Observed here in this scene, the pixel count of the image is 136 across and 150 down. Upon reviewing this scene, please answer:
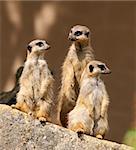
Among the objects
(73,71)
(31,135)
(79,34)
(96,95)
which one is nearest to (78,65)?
(73,71)

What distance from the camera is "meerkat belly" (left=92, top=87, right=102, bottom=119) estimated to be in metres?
7.08

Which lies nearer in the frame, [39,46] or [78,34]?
[39,46]

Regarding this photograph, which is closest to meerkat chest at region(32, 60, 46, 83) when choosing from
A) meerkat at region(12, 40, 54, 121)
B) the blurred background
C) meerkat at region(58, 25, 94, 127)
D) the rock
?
meerkat at region(12, 40, 54, 121)

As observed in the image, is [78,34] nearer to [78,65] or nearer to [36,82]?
[78,65]

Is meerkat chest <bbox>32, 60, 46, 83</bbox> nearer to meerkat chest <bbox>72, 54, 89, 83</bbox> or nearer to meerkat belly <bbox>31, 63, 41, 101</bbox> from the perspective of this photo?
meerkat belly <bbox>31, 63, 41, 101</bbox>

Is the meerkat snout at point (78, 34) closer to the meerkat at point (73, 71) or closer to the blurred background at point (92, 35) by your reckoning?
the meerkat at point (73, 71)

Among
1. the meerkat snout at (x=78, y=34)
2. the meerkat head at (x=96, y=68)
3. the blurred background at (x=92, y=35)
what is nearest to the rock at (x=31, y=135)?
the meerkat head at (x=96, y=68)

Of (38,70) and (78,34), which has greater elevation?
(78,34)

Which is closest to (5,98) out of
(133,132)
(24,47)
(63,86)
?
(63,86)

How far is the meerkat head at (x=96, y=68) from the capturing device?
7121 mm

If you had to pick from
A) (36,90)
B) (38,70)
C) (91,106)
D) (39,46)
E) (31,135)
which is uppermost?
(39,46)

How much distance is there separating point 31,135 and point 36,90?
333 mm

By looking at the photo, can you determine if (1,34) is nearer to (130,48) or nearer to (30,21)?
(30,21)

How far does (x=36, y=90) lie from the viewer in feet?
22.7
